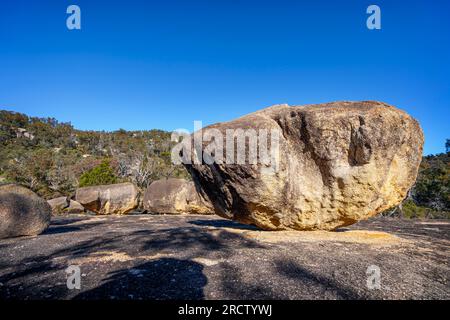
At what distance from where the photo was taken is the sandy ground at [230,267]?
390cm

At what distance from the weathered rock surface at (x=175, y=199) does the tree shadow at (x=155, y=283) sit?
13.7 meters

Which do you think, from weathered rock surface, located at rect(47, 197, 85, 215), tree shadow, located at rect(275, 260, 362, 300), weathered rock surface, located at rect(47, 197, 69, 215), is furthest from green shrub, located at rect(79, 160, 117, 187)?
tree shadow, located at rect(275, 260, 362, 300)

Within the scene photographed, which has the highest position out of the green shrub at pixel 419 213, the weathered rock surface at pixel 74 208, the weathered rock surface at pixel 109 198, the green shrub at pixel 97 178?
the green shrub at pixel 97 178

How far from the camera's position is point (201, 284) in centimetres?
415

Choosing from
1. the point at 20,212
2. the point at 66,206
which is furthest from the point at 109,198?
the point at 20,212

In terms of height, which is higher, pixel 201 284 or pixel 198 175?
pixel 198 175

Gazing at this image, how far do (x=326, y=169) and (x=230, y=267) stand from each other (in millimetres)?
4217

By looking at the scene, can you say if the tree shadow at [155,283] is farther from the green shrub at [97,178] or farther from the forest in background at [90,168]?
the green shrub at [97,178]

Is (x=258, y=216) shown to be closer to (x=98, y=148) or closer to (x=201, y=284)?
(x=201, y=284)

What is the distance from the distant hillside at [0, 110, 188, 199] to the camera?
27000 mm

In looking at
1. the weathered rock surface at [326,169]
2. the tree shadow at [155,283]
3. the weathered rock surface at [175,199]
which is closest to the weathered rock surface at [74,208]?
the weathered rock surface at [175,199]

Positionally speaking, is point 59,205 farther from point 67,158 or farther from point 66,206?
point 67,158
